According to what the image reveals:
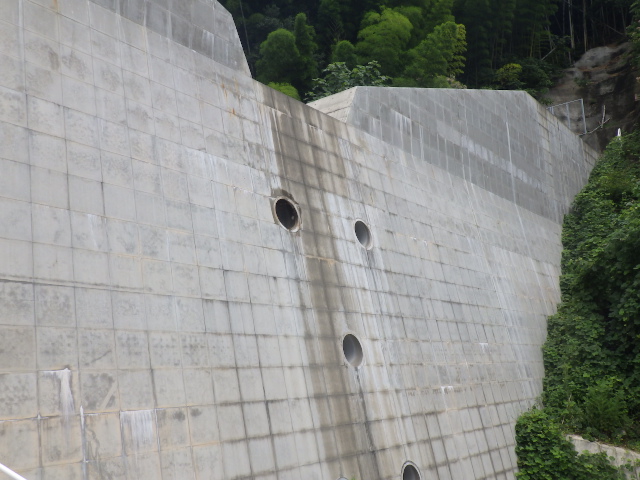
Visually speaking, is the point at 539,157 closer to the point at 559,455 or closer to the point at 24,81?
the point at 559,455

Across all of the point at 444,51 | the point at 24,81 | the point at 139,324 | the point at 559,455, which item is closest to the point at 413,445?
the point at 559,455

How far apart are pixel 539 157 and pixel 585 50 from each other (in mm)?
19113

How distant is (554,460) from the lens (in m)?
10.7

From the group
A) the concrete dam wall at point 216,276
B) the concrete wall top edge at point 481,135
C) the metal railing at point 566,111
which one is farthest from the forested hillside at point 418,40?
the concrete dam wall at point 216,276

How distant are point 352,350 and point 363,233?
1.80 meters

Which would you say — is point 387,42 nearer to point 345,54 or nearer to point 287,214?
point 345,54

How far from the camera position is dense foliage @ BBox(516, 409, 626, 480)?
10742mm

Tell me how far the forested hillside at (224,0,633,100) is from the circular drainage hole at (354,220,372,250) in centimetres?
794

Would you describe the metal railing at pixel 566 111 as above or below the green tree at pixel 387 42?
below

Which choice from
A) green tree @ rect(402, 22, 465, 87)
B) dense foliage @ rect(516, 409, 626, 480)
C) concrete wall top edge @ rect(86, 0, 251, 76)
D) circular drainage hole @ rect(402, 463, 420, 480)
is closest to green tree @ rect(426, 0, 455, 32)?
green tree @ rect(402, 22, 465, 87)

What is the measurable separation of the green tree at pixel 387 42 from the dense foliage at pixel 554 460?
1303 cm

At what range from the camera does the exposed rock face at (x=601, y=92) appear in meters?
24.4

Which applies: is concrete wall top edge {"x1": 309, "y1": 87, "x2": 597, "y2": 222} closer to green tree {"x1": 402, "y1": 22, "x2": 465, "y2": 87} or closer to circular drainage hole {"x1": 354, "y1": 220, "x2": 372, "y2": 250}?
circular drainage hole {"x1": 354, "y1": 220, "x2": 372, "y2": 250}

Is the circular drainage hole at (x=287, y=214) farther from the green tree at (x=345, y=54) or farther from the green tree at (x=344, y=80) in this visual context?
the green tree at (x=345, y=54)
